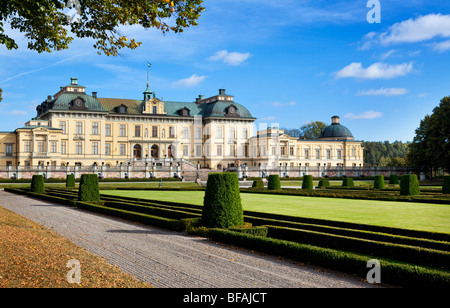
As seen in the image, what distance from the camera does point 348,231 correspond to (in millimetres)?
9555

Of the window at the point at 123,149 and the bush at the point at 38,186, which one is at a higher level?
the window at the point at 123,149

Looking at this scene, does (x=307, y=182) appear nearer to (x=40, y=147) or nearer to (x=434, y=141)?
(x=434, y=141)

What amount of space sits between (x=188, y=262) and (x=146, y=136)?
2196 inches

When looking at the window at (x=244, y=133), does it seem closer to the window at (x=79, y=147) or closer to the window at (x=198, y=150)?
the window at (x=198, y=150)

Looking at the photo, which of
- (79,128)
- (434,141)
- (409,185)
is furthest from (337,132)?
(409,185)

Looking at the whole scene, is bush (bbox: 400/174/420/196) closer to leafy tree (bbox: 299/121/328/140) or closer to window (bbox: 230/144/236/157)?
window (bbox: 230/144/236/157)

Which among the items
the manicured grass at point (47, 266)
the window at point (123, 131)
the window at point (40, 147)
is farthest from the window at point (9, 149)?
the manicured grass at point (47, 266)

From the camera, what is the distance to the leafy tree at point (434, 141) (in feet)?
150

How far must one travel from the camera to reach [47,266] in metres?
7.22

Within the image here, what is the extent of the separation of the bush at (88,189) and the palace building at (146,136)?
35963 mm

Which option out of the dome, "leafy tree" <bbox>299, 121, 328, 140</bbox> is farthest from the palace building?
"leafy tree" <bbox>299, 121, 328, 140</bbox>

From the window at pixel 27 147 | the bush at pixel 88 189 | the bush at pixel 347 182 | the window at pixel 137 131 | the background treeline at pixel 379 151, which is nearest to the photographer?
the bush at pixel 88 189

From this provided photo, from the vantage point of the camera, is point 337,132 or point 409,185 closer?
point 409,185
